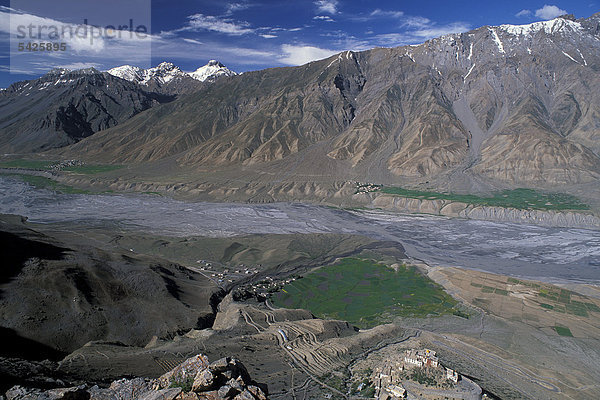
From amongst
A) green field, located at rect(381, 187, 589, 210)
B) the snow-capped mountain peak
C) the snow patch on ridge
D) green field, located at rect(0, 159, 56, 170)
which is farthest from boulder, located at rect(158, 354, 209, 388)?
the snow-capped mountain peak

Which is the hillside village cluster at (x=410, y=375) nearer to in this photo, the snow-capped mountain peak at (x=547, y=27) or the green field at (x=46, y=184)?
the green field at (x=46, y=184)

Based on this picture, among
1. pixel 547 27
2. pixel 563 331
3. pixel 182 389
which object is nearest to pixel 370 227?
pixel 563 331

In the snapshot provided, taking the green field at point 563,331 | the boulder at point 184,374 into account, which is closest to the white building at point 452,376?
the boulder at point 184,374

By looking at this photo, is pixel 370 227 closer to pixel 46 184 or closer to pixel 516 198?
pixel 516 198

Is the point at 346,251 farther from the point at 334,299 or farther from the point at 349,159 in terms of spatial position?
the point at 349,159

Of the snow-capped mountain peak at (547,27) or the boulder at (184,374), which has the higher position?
the snow-capped mountain peak at (547,27)

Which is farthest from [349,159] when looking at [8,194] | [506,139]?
[8,194]
